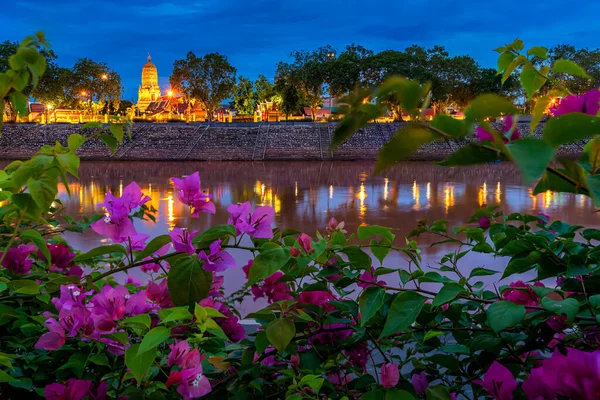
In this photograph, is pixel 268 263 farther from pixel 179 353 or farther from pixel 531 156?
pixel 531 156

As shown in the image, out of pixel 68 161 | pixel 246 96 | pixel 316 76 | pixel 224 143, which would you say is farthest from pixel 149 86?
pixel 68 161

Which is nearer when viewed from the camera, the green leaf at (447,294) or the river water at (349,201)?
the green leaf at (447,294)

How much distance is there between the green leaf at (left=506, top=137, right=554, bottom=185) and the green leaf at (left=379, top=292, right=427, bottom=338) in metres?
0.30

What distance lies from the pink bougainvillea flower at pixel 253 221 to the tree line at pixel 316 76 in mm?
30063

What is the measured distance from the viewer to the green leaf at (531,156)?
31 centimetres

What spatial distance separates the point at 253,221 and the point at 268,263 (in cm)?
15

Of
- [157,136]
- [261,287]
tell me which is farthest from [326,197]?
[157,136]

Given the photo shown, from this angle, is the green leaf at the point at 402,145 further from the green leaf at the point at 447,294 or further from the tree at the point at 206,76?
the tree at the point at 206,76

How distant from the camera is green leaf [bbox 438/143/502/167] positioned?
0.41 meters

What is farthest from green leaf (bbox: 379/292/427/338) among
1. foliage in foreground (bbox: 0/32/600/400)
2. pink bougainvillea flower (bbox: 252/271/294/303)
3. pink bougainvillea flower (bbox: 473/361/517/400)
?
pink bougainvillea flower (bbox: 252/271/294/303)

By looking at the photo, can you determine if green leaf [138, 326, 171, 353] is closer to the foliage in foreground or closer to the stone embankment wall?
the foliage in foreground

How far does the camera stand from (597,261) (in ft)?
2.71

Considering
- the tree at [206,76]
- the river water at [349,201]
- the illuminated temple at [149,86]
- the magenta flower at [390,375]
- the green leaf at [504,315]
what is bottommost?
the river water at [349,201]

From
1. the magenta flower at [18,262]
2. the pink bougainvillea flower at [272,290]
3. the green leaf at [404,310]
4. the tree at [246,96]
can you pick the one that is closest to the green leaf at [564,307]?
the green leaf at [404,310]
